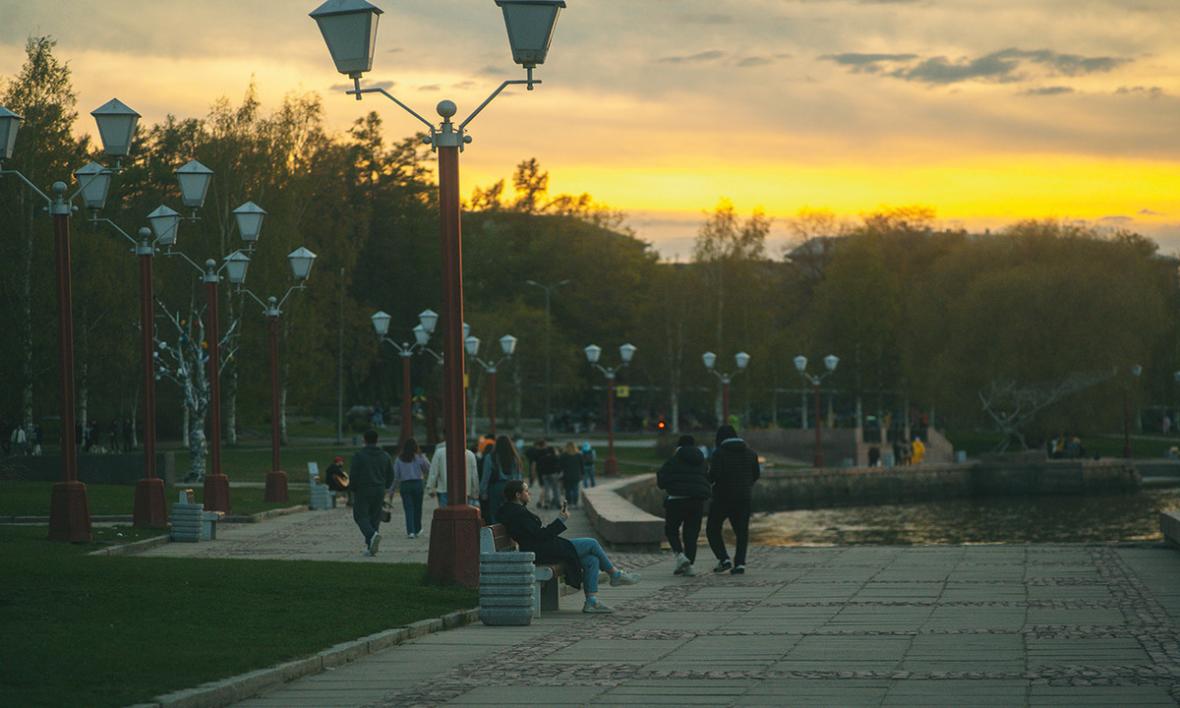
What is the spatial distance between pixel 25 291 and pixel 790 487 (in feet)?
95.5

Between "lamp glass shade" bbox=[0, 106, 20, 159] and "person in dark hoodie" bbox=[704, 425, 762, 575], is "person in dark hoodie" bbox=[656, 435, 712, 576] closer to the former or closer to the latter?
"person in dark hoodie" bbox=[704, 425, 762, 575]

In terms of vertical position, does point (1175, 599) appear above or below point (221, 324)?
below

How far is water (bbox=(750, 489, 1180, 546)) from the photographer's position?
154 ft

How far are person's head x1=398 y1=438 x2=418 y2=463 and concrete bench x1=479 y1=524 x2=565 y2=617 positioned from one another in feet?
27.5

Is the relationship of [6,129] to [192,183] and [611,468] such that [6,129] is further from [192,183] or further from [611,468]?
[611,468]

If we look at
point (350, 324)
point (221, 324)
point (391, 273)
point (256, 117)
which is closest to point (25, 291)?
point (221, 324)

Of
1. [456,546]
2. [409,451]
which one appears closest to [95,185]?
[409,451]

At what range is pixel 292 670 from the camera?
35.8 ft

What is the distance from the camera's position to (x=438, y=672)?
37.0 ft

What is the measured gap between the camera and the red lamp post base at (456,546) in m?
16.4

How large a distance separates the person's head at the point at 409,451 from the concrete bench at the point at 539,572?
8.37 m

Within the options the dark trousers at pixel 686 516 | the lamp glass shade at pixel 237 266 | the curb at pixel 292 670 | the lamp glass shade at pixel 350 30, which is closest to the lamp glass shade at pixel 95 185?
the lamp glass shade at pixel 350 30

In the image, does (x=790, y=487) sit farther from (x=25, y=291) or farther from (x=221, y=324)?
(x=25, y=291)

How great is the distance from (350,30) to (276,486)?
21483 mm
